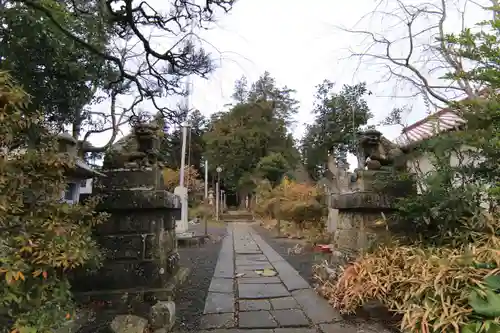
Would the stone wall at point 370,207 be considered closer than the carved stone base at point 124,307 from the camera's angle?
No

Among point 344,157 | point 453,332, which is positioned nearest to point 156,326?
point 453,332

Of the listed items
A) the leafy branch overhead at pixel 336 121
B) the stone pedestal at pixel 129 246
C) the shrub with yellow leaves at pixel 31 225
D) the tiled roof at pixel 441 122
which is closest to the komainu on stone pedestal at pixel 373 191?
Result: the tiled roof at pixel 441 122

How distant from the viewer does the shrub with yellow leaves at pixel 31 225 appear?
54.8 inches

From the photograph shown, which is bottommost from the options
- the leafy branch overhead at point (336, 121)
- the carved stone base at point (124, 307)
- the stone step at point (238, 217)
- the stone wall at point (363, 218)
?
the stone step at point (238, 217)

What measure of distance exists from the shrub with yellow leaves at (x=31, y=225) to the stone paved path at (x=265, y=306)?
1.30 m

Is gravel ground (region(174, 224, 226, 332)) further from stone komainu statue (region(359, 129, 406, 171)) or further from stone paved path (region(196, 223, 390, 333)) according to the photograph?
stone komainu statue (region(359, 129, 406, 171))

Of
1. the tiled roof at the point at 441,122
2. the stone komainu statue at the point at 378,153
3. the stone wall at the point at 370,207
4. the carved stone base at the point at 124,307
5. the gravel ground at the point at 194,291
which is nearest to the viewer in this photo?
the carved stone base at the point at 124,307

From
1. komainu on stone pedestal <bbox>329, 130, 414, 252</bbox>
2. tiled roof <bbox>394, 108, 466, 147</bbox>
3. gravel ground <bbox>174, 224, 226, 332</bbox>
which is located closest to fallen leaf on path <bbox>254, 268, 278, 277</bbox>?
gravel ground <bbox>174, 224, 226, 332</bbox>

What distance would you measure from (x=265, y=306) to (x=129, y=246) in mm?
1413

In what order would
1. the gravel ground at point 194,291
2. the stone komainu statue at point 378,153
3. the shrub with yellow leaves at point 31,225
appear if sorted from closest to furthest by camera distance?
1. the shrub with yellow leaves at point 31,225
2. the gravel ground at point 194,291
3. the stone komainu statue at point 378,153

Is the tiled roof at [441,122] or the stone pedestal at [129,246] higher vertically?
the tiled roof at [441,122]

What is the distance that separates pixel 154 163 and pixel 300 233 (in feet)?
21.3

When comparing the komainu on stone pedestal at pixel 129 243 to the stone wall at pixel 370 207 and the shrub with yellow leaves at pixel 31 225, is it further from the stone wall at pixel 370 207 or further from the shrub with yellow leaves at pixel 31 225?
the stone wall at pixel 370 207

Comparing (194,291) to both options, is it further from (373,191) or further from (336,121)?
(336,121)
